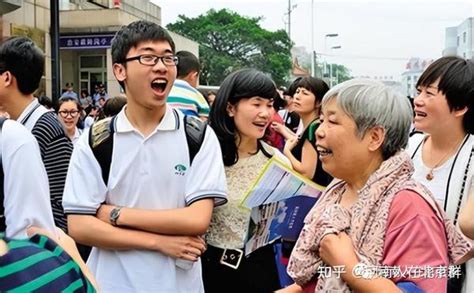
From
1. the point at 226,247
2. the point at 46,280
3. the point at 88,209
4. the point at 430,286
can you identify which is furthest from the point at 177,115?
the point at 46,280

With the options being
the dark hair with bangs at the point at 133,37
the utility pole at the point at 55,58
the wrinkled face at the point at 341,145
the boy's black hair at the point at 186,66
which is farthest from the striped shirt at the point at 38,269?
the utility pole at the point at 55,58

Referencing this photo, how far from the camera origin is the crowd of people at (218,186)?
A: 5.23 feet

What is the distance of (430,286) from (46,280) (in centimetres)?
107

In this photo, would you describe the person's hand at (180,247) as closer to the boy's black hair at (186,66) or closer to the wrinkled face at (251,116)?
the wrinkled face at (251,116)

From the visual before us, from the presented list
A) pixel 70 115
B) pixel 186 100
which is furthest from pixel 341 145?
pixel 70 115

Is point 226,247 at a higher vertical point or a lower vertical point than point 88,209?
lower

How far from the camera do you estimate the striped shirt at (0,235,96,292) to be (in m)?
0.87

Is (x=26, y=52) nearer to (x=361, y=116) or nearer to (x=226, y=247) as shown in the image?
(x=226, y=247)

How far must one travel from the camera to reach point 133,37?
2127mm

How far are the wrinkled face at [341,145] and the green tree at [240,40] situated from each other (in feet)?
172

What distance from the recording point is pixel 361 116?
1766 millimetres

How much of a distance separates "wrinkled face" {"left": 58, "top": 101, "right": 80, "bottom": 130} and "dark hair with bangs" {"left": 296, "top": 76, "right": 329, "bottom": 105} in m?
2.25

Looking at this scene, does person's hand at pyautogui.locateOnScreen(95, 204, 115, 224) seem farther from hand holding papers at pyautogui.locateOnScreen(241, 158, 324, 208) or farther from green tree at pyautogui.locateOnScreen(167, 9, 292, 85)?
green tree at pyautogui.locateOnScreen(167, 9, 292, 85)

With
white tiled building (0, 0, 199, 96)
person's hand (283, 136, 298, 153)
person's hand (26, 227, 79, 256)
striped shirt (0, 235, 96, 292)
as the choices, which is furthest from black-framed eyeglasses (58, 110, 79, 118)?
white tiled building (0, 0, 199, 96)
